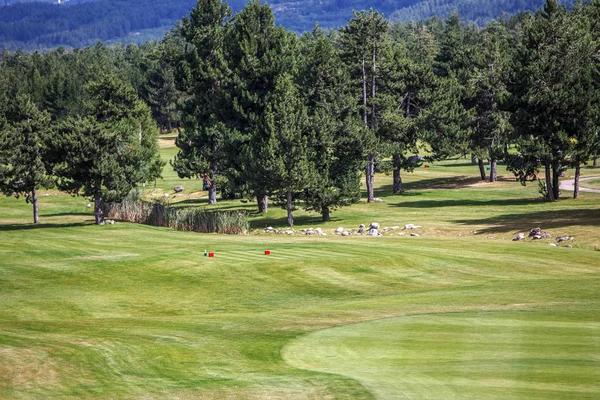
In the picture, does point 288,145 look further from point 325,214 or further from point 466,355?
point 466,355

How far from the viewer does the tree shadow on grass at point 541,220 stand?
188 ft

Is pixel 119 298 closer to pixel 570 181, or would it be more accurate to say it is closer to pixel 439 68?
pixel 570 181

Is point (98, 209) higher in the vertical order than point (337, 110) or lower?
lower

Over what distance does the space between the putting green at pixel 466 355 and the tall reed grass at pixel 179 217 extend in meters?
41.6

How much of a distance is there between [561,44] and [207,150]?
125ft

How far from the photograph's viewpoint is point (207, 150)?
283 feet

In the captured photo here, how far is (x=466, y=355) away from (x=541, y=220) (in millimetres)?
45667

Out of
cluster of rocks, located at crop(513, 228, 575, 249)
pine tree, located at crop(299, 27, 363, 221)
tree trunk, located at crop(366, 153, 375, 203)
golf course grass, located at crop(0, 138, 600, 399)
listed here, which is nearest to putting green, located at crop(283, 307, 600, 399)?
golf course grass, located at crop(0, 138, 600, 399)

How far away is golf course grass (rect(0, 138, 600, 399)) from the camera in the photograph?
52.7ft

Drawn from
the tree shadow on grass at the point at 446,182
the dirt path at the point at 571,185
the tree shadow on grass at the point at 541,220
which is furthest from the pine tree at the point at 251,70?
the dirt path at the point at 571,185

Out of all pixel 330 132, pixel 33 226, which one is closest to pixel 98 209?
pixel 33 226

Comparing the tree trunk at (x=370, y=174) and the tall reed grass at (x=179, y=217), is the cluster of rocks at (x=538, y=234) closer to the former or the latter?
the tall reed grass at (x=179, y=217)

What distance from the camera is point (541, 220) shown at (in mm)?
61125

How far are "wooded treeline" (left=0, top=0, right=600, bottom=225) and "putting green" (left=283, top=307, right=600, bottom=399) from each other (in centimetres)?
4308
